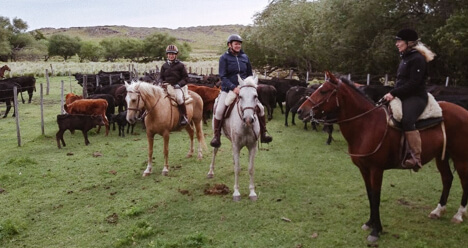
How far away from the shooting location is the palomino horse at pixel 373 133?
15.6ft

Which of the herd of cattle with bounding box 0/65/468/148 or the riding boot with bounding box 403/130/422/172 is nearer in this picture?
the riding boot with bounding box 403/130/422/172

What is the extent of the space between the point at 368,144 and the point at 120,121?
9.51 metres

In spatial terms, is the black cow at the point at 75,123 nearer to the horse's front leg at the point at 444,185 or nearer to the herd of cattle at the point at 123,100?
the herd of cattle at the point at 123,100

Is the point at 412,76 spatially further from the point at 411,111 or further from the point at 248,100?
the point at 248,100

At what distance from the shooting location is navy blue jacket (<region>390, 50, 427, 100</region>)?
4.52 meters

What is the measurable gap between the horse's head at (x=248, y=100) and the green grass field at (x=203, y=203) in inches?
64.2

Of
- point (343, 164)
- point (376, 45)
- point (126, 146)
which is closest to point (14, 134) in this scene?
point (126, 146)

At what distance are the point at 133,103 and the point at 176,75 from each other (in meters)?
1.77

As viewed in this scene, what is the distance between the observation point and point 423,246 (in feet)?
15.0

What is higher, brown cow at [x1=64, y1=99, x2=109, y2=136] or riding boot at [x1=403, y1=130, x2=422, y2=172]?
riding boot at [x1=403, y1=130, x2=422, y2=172]

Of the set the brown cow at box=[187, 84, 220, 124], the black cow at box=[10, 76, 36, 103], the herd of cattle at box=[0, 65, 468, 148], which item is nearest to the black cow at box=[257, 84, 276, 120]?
the herd of cattle at box=[0, 65, 468, 148]

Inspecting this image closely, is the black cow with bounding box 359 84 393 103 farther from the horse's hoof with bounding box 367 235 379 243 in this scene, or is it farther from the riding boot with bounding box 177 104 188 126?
the horse's hoof with bounding box 367 235 379 243

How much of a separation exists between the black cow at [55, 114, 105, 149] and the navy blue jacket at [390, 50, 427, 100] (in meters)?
9.45

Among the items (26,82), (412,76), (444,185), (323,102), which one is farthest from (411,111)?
(26,82)
